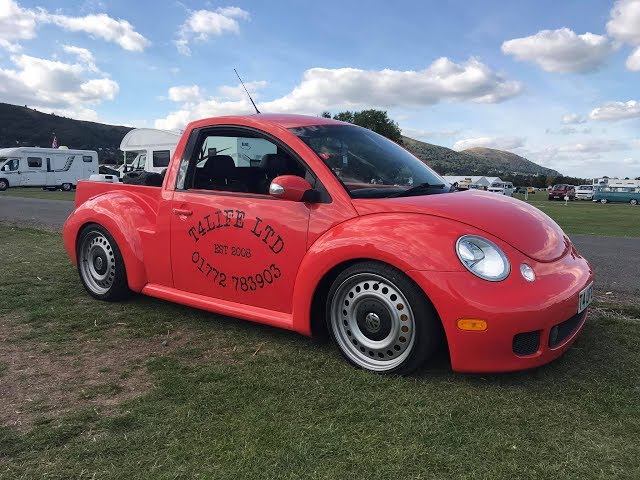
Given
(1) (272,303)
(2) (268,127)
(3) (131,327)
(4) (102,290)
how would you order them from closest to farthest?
(1) (272,303) < (2) (268,127) < (3) (131,327) < (4) (102,290)

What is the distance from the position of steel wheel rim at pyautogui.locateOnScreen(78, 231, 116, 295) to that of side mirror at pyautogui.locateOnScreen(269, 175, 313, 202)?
197 centimetres

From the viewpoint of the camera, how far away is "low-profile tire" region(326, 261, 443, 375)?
2.96 metres

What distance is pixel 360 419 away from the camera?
8.57ft

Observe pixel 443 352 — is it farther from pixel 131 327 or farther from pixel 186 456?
pixel 131 327

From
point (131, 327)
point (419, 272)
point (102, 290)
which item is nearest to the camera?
point (419, 272)

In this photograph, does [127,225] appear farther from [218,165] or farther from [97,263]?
[218,165]

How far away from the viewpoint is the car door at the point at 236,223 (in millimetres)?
3457

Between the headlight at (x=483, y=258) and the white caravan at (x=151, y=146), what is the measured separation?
82.9 feet

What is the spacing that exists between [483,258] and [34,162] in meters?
38.1

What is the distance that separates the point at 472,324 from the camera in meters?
2.80

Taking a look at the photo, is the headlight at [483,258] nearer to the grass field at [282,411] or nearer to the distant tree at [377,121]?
the grass field at [282,411]

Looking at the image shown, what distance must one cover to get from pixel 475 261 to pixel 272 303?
1.35 metres

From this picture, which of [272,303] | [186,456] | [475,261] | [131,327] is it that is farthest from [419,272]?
[131,327]

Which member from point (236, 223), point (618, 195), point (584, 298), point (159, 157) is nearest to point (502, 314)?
point (584, 298)
